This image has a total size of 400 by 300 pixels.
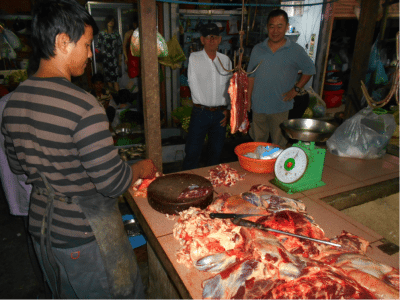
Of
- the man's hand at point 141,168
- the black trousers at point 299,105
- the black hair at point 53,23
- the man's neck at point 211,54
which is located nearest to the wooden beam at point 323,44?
the black trousers at point 299,105

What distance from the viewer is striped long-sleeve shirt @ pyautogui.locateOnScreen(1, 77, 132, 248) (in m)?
1.41

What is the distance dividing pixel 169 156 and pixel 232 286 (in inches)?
180

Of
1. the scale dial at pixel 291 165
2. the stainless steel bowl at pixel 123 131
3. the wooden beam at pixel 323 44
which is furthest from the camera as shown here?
the wooden beam at pixel 323 44

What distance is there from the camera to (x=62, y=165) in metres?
1.50

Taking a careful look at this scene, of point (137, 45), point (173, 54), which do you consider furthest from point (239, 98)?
point (173, 54)

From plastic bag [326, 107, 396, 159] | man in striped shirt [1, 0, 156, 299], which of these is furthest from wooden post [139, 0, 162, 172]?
plastic bag [326, 107, 396, 159]

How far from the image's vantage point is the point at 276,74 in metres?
4.22

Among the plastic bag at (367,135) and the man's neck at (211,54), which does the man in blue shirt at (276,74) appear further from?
the plastic bag at (367,135)

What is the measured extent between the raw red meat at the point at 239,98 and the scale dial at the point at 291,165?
72 centimetres

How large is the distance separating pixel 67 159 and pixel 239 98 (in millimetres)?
1975

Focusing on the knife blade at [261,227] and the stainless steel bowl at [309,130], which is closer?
the knife blade at [261,227]

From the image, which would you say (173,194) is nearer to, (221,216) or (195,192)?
(195,192)

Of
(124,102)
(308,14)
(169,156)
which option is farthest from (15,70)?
(308,14)

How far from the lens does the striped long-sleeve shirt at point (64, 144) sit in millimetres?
1406
